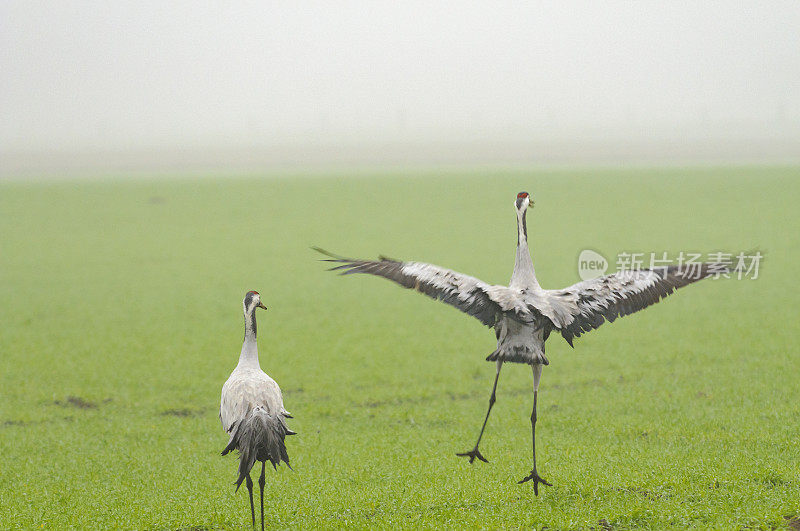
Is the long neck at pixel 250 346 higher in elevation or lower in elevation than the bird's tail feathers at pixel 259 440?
higher

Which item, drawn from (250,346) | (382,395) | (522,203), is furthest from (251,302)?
(382,395)

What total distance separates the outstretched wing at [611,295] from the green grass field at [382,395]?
2168mm

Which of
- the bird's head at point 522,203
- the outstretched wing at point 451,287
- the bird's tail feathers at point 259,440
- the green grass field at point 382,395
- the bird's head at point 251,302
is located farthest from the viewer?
the green grass field at point 382,395

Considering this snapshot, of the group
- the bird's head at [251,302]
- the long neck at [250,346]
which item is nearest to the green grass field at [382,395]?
the long neck at [250,346]

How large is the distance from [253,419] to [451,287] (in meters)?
2.50

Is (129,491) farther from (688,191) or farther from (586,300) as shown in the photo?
(688,191)

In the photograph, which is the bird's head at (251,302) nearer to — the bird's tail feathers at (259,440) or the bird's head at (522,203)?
the bird's tail feathers at (259,440)

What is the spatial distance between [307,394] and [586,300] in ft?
24.9

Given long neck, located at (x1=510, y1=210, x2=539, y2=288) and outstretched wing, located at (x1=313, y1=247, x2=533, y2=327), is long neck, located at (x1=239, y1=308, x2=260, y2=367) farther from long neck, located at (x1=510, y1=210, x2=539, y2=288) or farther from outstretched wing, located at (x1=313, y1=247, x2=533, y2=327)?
long neck, located at (x1=510, y1=210, x2=539, y2=288)

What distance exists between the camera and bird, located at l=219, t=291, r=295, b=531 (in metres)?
7.10

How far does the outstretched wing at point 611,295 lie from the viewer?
8.02 metres

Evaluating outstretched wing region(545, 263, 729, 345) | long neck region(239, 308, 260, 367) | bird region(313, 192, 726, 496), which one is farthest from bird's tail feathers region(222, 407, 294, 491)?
Result: outstretched wing region(545, 263, 729, 345)

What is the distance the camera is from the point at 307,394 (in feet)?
46.6

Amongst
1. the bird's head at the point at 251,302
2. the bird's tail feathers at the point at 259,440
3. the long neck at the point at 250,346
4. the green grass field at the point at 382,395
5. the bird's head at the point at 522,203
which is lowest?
the green grass field at the point at 382,395
